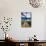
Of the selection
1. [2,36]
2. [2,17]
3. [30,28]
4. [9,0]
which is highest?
[9,0]

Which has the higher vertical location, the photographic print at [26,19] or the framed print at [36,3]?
the framed print at [36,3]

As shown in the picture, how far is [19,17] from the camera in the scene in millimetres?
3398

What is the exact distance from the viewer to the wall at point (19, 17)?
337cm

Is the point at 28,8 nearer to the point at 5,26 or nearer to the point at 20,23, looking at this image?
the point at 20,23

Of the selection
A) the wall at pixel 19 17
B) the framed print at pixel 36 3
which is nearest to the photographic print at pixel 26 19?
the wall at pixel 19 17

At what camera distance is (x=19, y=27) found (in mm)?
3396

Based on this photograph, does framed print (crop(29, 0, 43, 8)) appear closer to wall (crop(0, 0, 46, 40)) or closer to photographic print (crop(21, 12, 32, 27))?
wall (crop(0, 0, 46, 40))

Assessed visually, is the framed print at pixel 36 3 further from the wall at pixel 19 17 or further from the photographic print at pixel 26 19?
the photographic print at pixel 26 19

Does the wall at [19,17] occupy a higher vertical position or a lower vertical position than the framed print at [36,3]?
lower

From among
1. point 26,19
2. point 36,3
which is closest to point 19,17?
point 26,19

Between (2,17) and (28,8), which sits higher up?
(28,8)

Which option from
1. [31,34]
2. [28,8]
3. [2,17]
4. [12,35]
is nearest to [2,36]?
[12,35]

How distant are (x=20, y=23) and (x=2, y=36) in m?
0.59

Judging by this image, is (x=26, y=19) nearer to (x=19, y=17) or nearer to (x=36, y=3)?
(x=19, y=17)
